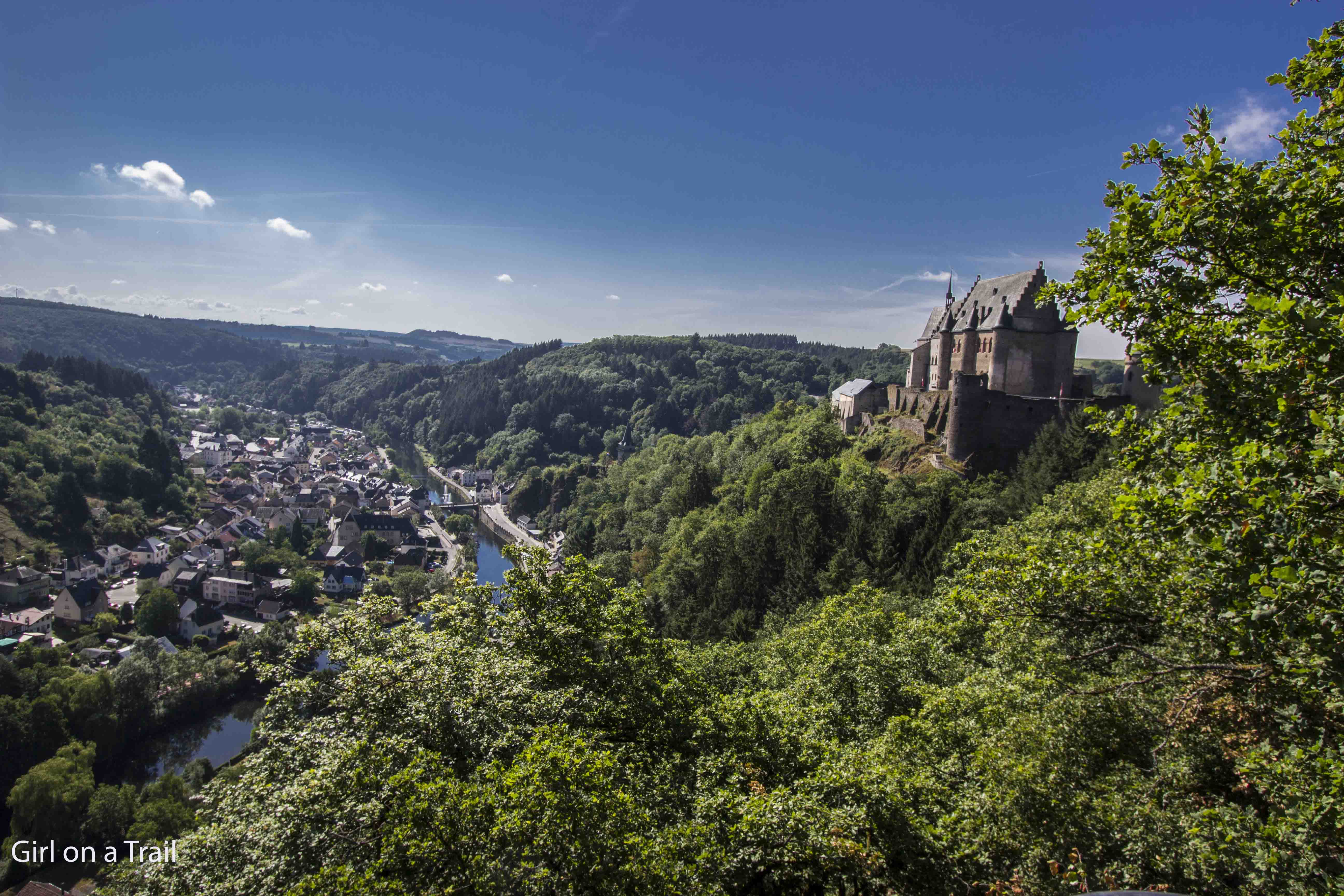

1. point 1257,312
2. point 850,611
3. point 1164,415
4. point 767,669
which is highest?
point 1257,312

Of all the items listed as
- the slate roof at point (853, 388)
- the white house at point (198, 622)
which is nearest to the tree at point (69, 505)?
the white house at point (198, 622)

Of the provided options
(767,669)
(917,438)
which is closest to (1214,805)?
(767,669)

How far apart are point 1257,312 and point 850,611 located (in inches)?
792

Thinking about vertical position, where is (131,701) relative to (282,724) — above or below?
below

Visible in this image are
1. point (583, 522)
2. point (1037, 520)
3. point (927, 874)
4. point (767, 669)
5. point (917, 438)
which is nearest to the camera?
point (927, 874)

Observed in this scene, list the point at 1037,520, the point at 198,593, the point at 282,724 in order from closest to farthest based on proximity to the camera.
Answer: the point at 282,724, the point at 1037,520, the point at 198,593

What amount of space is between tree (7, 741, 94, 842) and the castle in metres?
54.3

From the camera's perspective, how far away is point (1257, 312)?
8.38 metres

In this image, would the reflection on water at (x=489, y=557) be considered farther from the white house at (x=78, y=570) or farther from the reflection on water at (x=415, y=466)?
the white house at (x=78, y=570)

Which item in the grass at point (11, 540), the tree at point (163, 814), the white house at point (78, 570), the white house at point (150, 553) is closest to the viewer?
the tree at point (163, 814)

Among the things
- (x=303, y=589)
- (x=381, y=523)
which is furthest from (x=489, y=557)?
(x=303, y=589)

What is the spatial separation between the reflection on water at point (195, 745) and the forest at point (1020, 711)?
124 ft

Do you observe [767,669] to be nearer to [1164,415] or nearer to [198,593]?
[1164,415]

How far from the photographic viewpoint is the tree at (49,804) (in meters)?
35.3
